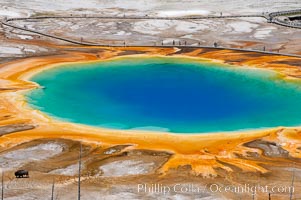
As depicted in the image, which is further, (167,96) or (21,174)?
(167,96)

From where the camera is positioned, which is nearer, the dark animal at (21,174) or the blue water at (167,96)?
the dark animal at (21,174)

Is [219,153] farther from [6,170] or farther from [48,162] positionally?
[6,170]

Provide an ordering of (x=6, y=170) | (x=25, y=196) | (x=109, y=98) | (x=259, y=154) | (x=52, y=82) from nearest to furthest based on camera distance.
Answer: (x=25, y=196) → (x=6, y=170) → (x=259, y=154) → (x=109, y=98) → (x=52, y=82)

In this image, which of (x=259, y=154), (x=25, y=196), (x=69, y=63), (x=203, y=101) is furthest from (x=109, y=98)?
(x=25, y=196)

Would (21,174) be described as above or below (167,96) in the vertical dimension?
above

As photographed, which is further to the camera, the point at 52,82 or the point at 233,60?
the point at 233,60

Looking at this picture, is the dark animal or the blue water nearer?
→ the dark animal

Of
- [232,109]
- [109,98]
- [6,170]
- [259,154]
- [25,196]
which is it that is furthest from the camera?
[109,98]
